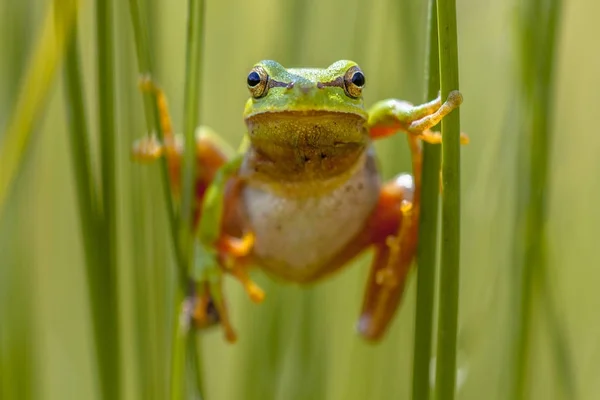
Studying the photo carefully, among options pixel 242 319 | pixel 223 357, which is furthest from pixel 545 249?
pixel 223 357

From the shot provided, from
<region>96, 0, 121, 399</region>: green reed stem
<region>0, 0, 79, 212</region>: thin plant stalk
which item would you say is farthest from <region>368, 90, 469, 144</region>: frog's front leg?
<region>0, 0, 79, 212</region>: thin plant stalk

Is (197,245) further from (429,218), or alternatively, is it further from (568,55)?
(568,55)

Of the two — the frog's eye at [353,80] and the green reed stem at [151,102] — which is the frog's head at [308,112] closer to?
the frog's eye at [353,80]

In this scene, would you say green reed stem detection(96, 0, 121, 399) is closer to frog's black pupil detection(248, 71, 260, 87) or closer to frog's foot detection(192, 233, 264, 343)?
frog's black pupil detection(248, 71, 260, 87)

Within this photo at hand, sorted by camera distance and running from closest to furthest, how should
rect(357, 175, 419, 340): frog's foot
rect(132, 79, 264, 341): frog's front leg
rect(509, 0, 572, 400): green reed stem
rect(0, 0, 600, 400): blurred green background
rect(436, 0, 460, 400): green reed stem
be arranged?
1. rect(436, 0, 460, 400): green reed stem
2. rect(509, 0, 572, 400): green reed stem
3. rect(0, 0, 600, 400): blurred green background
4. rect(357, 175, 419, 340): frog's foot
5. rect(132, 79, 264, 341): frog's front leg

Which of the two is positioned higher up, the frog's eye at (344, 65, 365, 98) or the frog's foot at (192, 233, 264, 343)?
the frog's eye at (344, 65, 365, 98)

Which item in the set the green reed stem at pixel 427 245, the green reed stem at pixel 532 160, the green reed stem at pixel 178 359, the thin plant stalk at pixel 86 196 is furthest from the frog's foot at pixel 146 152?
the green reed stem at pixel 532 160

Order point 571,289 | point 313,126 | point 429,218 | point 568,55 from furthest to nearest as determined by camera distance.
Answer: point 568,55
point 571,289
point 313,126
point 429,218
